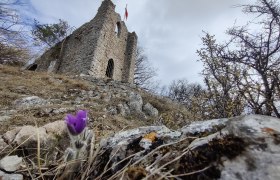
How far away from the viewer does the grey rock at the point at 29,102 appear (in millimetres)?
5858

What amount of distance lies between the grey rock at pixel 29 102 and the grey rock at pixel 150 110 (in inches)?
→ 136

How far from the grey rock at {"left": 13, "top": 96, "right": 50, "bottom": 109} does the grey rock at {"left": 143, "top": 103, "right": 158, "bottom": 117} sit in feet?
11.4

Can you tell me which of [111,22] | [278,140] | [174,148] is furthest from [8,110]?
[111,22]

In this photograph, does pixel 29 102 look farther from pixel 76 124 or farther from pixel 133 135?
pixel 76 124

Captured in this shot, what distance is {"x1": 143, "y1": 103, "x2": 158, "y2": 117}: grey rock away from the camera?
8.53m

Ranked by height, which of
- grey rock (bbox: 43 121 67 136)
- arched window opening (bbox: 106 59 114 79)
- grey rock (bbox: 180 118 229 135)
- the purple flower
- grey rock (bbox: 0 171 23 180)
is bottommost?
grey rock (bbox: 0 171 23 180)

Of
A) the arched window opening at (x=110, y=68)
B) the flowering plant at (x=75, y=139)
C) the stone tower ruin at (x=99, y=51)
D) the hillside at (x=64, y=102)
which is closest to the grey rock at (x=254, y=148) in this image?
the flowering plant at (x=75, y=139)

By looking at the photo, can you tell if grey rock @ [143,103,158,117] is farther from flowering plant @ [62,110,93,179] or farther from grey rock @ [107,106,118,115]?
flowering plant @ [62,110,93,179]

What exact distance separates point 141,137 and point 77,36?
14548 mm

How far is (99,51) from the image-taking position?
13.3 meters

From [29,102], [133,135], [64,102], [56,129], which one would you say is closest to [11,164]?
[133,135]

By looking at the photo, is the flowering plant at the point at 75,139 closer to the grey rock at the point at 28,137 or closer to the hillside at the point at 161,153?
the hillside at the point at 161,153

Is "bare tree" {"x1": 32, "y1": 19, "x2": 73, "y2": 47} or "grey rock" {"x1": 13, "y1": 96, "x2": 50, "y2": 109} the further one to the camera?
"bare tree" {"x1": 32, "y1": 19, "x2": 73, "y2": 47}

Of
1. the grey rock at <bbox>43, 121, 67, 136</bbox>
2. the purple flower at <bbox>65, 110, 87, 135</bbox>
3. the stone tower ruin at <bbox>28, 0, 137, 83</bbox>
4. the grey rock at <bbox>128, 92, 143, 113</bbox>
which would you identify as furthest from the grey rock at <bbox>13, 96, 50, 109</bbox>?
the stone tower ruin at <bbox>28, 0, 137, 83</bbox>
